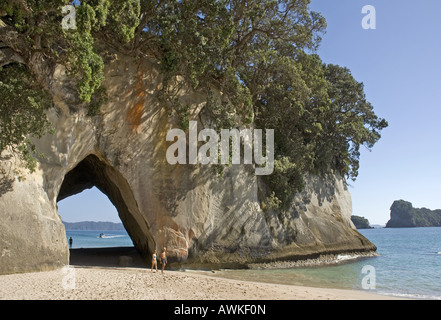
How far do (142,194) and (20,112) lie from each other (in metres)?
7.40

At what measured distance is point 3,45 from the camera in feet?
41.7

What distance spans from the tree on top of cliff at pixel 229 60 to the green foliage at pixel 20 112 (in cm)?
27

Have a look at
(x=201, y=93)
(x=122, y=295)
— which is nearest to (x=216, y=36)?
(x=201, y=93)

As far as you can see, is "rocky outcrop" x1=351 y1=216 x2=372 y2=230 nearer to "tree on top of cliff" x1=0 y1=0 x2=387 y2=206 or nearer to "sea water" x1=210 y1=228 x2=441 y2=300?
"tree on top of cliff" x1=0 y1=0 x2=387 y2=206

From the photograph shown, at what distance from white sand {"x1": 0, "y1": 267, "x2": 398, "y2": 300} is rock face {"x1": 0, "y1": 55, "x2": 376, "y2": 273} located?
1.85 metres

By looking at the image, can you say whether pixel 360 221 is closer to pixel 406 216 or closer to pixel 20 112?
pixel 406 216

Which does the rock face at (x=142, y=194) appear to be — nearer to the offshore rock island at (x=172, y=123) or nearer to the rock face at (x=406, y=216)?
the offshore rock island at (x=172, y=123)

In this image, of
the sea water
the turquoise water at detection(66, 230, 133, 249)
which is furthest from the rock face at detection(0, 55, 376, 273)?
the turquoise water at detection(66, 230, 133, 249)

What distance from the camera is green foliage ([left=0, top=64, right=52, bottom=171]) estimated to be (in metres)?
12.4

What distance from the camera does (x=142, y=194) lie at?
1858cm

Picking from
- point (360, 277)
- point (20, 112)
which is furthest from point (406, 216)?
point (20, 112)

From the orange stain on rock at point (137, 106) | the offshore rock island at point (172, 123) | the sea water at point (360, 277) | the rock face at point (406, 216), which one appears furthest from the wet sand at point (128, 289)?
the rock face at point (406, 216)

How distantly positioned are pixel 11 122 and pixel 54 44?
3.26 m

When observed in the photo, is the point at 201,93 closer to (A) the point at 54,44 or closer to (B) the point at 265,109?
(B) the point at 265,109
